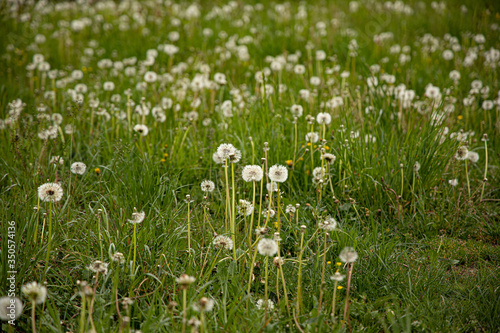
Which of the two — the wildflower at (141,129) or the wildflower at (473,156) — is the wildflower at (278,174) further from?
the wildflower at (473,156)

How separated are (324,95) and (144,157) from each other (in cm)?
183

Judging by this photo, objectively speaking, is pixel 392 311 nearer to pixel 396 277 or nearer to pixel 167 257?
pixel 396 277

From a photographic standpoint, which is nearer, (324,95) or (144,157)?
(144,157)

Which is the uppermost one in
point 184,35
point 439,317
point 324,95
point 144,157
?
point 184,35

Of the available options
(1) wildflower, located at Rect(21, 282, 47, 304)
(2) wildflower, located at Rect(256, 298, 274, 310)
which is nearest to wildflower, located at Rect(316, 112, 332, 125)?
(2) wildflower, located at Rect(256, 298, 274, 310)

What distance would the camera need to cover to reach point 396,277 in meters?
2.14

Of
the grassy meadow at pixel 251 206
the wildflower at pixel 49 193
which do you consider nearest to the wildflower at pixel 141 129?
the grassy meadow at pixel 251 206

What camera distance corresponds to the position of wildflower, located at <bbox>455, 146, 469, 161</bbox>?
108 inches

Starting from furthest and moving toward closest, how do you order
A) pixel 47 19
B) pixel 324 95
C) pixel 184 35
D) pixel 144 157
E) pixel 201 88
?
pixel 47 19, pixel 184 35, pixel 201 88, pixel 324 95, pixel 144 157

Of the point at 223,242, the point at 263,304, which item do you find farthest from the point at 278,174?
the point at 263,304

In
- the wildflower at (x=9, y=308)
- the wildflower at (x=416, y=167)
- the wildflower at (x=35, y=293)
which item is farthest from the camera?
the wildflower at (x=416, y=167)

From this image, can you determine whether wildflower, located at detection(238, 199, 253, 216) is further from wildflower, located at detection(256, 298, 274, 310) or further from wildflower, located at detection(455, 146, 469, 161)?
wildflower, located at detection(455, 146, 469, 161)

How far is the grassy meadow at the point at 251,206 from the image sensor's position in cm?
189

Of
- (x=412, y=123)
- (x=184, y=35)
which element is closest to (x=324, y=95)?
(x=412, y=123)
